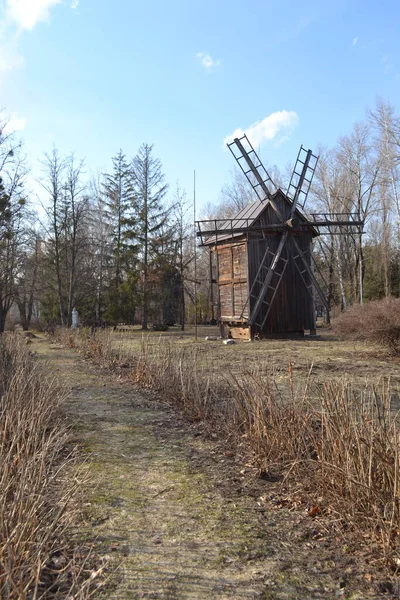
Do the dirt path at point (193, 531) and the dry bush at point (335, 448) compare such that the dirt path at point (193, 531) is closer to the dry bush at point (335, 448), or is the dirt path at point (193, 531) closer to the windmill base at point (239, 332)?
the dry bush at point (335, 448)

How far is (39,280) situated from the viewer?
34.1m

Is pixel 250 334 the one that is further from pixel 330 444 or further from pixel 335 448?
pixel 335 448

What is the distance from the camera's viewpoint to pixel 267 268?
1834 cm

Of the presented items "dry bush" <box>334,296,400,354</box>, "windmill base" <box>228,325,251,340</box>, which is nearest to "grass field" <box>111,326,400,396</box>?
"dry bush" <box>334,296,400,354</box>

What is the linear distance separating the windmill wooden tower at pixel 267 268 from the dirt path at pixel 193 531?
42.8 feet

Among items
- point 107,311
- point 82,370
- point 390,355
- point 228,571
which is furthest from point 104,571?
point 107,311

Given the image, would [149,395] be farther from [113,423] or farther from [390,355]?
[390,355]

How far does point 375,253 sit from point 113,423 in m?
29.5

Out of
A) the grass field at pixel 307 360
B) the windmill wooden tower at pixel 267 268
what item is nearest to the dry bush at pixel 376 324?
the grass field at pixel 307 360

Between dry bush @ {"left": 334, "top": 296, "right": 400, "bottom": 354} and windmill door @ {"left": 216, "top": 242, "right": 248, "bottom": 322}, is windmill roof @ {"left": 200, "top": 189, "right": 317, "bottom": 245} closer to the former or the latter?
windmill door @ {"left": 216, "top": 242, "right": 248, "bottom": 322}

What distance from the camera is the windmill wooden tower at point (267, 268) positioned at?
18.4 meters

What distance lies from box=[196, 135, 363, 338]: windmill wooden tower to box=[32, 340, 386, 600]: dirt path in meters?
13.0

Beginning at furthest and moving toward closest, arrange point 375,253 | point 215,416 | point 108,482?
1. point 375,253
2. point 215,416
3. point 108,482

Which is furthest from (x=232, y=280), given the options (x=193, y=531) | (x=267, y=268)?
(x=193, y=531)
